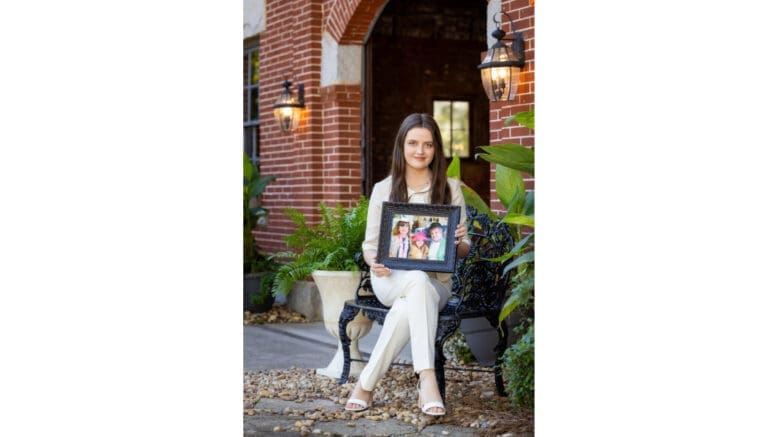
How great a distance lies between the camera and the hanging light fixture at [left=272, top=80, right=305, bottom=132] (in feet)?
28.3

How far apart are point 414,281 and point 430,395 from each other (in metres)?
0.49

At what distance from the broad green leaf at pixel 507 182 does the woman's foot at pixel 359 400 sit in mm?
1057

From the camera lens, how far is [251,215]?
29.5 ft

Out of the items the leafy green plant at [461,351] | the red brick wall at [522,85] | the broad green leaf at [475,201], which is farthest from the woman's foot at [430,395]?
the red brick wall at [522,85]

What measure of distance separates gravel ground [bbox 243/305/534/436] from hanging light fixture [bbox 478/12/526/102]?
1.52 m

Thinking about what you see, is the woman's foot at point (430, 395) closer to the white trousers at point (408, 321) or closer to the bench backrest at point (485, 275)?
the white trousers at point (408, 321)

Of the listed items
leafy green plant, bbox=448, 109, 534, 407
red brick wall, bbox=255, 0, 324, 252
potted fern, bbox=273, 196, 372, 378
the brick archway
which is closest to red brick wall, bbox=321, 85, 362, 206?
red brick wall, bbox=255, 0, 324, 252

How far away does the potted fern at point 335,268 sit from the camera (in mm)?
5508

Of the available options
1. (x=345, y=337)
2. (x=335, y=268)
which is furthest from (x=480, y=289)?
(x=335, y=268)

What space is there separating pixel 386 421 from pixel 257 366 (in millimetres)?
1756
